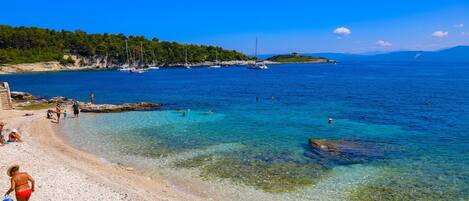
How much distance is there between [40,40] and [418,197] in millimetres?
211520

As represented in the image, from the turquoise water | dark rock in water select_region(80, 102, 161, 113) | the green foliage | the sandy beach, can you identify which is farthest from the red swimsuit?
the green foliage

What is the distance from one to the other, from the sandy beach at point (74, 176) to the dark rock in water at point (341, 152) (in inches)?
445

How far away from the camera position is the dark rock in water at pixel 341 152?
26.6 m

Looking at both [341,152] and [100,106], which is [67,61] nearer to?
[100,106]

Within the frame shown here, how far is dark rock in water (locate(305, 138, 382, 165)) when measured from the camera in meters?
26.6

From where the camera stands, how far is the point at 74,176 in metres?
21.0

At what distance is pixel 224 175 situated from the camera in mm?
23438

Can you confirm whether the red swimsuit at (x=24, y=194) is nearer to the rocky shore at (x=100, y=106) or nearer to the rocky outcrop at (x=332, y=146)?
the rocky outcrop at (x=332, y=146)

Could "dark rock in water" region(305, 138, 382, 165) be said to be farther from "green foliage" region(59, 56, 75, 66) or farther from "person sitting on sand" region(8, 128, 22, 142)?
"green foliage" region(59, 56, 75, 66)

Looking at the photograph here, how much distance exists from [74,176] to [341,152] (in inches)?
729

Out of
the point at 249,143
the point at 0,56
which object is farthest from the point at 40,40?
the point at 249,143

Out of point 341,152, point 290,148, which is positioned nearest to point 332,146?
point 341,152

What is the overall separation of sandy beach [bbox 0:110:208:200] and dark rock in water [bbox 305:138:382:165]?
11302 mm

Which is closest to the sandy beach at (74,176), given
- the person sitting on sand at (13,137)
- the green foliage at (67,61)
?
the person sitting on sand at (13,137)
